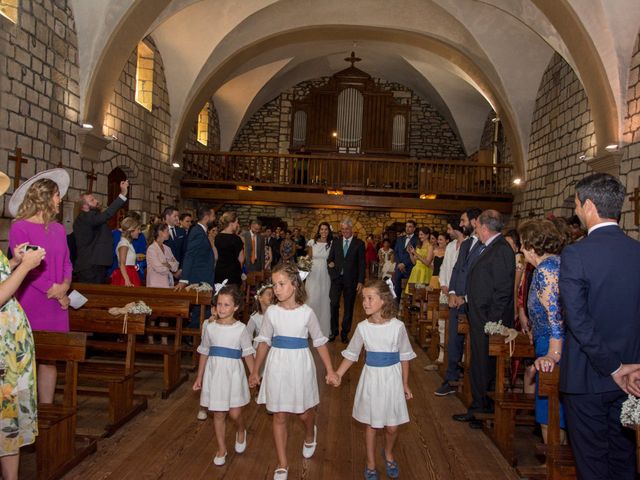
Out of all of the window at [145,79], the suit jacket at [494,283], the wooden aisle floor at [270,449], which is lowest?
the wooden aisle floor at [270,449]

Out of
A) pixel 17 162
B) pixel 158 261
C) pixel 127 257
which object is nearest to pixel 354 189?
pixel 158 261

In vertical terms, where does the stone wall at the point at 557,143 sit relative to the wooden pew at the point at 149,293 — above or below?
above

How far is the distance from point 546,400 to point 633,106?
21.1ft

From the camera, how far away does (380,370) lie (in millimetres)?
3447

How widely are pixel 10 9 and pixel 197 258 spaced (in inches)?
161

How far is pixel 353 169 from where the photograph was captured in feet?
52.2

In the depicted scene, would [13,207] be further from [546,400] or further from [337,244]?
[337,244]

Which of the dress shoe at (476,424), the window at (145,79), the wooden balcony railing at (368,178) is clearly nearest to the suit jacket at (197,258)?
the dress shoe at (476,424)

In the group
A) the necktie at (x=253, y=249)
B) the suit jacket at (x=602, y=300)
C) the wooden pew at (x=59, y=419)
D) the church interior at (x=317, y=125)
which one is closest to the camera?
the suit jacket at (x=602, y=300)

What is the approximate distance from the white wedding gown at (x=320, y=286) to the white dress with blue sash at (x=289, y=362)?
4281 millimetres

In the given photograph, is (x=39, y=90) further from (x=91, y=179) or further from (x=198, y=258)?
(x=198, y=258)

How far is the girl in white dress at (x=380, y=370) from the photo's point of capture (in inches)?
133

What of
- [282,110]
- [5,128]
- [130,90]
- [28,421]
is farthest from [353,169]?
[28,421]

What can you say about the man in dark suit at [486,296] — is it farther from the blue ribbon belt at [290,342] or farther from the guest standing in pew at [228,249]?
the guest standing in pew at [228,249]
